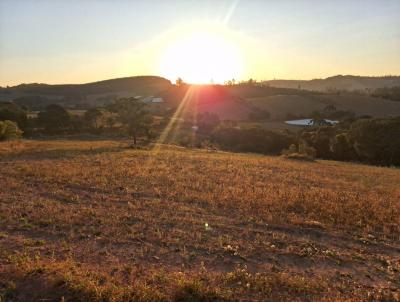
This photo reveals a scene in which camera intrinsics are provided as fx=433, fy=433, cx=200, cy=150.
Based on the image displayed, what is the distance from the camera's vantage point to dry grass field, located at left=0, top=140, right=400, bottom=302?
8320mm

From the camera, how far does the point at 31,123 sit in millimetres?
85875

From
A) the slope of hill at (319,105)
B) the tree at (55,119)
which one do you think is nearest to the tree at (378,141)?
the tree at (55,119)

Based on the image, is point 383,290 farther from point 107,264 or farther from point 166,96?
point 166,96

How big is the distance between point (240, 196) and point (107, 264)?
951cm

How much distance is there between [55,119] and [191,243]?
78740 mm

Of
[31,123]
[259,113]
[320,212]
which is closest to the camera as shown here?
[320,212]

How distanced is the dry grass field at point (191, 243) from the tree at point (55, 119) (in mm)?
65863

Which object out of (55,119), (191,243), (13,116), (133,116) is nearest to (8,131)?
(133,116)

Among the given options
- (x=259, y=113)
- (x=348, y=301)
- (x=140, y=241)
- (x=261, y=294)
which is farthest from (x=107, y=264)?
(x=259, y=113)

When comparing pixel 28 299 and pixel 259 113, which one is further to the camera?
pixel 259 113

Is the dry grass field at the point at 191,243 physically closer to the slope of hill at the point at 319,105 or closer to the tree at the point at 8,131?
the tree at the point at 8,131

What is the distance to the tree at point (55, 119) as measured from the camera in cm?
8419

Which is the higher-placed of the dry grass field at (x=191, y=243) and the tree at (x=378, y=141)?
the dry grass field at (x=191, y=243)

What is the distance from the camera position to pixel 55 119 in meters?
84.5
